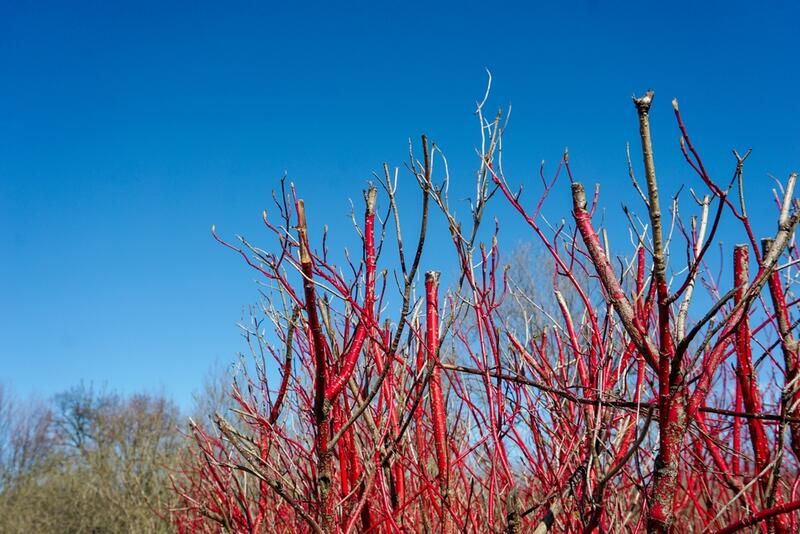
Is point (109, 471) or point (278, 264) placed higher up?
point (109, 471)

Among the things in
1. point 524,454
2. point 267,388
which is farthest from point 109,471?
point 524,454

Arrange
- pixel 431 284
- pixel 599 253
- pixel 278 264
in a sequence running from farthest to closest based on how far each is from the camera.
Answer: pixel 431 284 < pixel 278 264 < pixel 599 253

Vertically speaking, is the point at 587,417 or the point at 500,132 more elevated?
the point at 500,132

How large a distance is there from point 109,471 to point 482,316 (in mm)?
15873

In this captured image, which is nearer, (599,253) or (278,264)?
(599,253)

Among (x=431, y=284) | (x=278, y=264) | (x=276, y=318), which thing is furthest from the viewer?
(x=276, y=318)

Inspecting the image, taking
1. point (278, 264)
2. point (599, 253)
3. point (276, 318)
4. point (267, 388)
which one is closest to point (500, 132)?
point (599, 253)

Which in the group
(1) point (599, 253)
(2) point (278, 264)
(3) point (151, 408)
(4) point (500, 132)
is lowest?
(1) point (599, 253)

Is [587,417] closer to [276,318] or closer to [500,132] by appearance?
[500,132]

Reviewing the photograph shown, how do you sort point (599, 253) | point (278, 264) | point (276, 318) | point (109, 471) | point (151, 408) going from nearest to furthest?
point (599, 253), point (278, 264), point (276, 318), point (109, 471), point (151, 408)

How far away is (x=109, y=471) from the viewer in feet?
52.7

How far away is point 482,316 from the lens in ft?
8.07

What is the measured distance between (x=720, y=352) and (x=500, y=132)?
0.83m

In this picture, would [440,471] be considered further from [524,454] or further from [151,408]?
[151,408]
